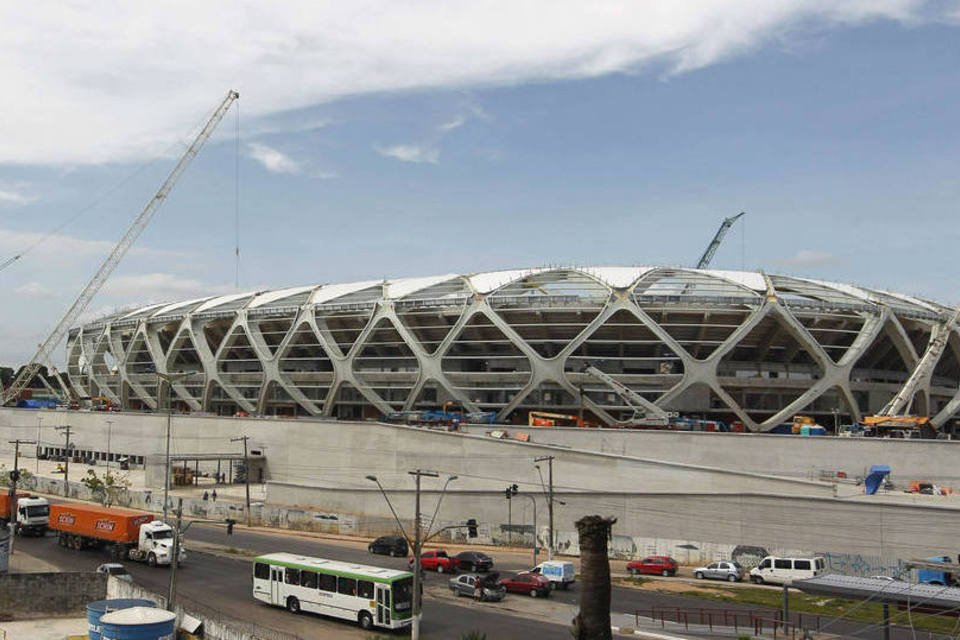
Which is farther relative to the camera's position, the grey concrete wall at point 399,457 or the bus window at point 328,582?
the grey concrete wall at point 399,457

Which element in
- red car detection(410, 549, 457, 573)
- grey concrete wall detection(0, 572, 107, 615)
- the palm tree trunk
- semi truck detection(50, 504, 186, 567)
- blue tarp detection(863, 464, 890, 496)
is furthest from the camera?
blue tarp detection(863, 464, 890, 496)

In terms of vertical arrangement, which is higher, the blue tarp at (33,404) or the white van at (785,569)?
the blue tarp at (33,404)

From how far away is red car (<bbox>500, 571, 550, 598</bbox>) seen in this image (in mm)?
33531

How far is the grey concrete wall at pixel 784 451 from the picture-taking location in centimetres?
5103

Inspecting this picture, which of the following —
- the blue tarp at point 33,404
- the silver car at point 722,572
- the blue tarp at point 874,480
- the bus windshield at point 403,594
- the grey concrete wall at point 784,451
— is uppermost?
the blue tarp at point 33,404

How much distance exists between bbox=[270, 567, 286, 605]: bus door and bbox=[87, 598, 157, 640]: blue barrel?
13.1ft

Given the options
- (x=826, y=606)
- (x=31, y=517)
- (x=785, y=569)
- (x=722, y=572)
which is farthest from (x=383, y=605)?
(x=31, y=517)

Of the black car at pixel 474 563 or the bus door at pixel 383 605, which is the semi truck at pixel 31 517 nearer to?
the black car at pixel 474 563

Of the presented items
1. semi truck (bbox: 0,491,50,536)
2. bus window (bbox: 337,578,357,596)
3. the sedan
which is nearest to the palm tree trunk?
bus window (bbox: 337,578,357,596)

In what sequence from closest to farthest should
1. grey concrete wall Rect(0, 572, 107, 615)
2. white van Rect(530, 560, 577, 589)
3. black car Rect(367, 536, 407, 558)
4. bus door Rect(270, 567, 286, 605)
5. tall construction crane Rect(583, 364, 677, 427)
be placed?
bus door Rect(270, 567, 286, 605)
grey concrete wall Rect(0, 572, 107, 615)
white van Rect(530, 560, 577, 589)
black car Rect(367, 536, 407, 558)
tall construction crane Rect(583, 364, 677, 427)

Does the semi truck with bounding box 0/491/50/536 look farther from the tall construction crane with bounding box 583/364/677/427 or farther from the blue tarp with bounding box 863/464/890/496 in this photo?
the blue tarp with bounding box 863/464/890/496

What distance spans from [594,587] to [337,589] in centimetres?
1592

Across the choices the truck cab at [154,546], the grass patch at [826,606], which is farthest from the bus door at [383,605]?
the truck cab at [154,546]

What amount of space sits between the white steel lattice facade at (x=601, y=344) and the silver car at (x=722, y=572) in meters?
28.9
